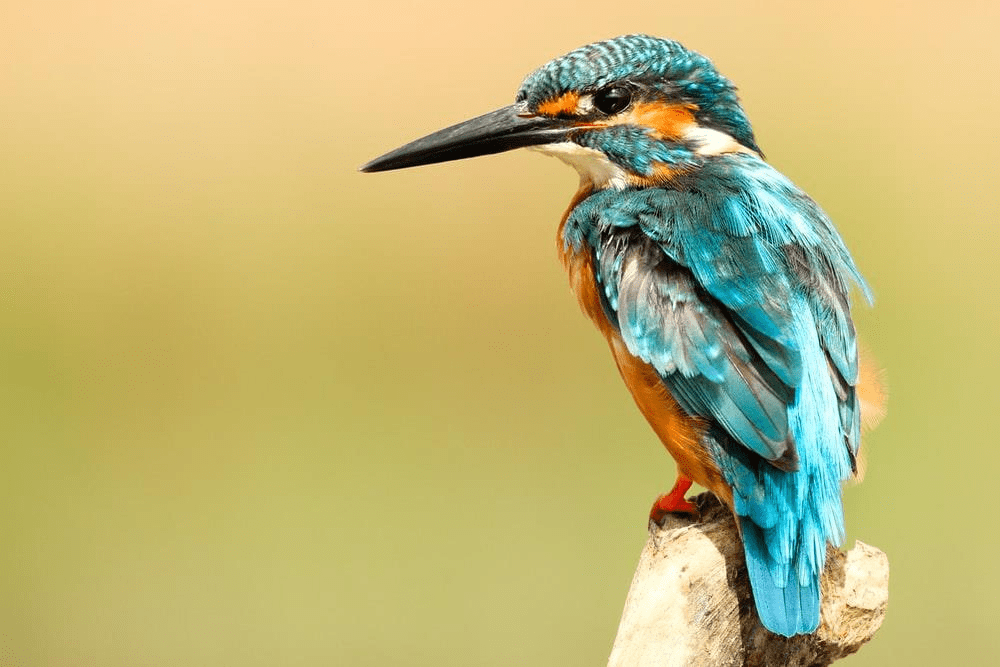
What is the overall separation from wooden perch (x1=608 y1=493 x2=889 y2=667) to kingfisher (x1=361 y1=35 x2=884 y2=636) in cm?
6

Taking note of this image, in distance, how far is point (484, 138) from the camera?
2510 millimetres

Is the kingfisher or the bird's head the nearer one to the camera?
the kingfisher

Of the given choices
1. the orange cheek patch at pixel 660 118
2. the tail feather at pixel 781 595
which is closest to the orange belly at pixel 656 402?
the tail feather at pixel 781 595

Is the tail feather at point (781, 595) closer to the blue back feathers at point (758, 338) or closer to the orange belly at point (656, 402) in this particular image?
the blue back feathers at point (758, 338)

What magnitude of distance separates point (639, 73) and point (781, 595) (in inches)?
40.2

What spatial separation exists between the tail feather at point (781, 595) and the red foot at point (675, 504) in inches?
13.6

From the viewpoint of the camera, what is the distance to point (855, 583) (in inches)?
82.1

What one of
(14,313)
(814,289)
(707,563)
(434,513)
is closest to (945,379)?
(434,513)

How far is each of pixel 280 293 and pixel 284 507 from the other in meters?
0.79

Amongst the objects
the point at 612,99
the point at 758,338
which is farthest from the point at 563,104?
the point at 758,338

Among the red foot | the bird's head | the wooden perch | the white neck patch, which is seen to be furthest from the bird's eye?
the wooden perch

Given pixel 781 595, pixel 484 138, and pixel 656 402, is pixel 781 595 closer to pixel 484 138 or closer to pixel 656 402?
pixel 656 402

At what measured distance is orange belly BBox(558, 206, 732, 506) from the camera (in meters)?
2.20

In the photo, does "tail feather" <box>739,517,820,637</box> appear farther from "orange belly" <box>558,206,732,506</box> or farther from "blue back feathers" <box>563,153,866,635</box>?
"orange belly" <box>558,206,732,506</box>
